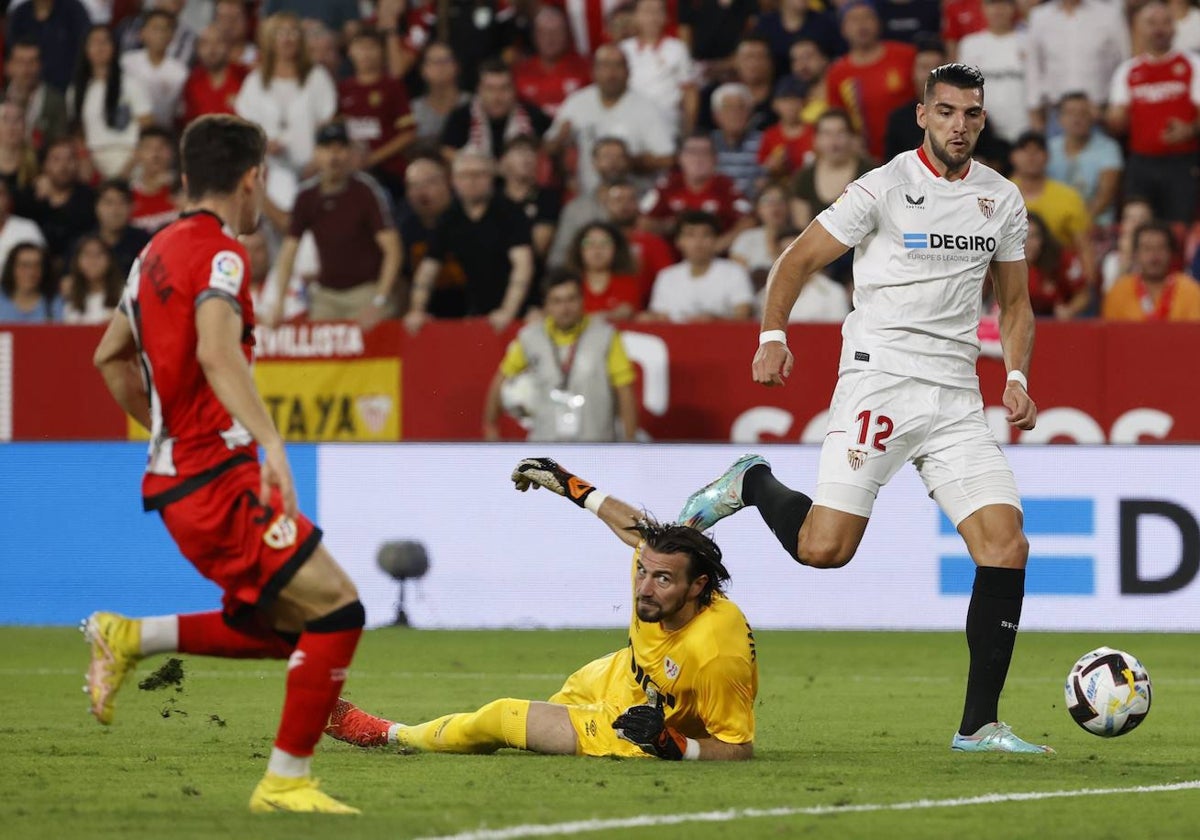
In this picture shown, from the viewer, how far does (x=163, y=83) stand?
1702 cm

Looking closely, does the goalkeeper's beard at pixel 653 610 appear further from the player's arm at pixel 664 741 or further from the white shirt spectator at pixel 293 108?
the white shirt spectator at pixel 293 108

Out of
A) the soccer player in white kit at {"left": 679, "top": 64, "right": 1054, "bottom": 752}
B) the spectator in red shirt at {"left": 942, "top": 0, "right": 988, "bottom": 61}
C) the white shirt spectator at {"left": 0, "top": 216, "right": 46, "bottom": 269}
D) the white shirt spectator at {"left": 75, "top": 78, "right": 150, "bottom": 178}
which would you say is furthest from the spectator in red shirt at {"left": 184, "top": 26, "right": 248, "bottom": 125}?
the soccer player in white kit at {"left": 679, "top": 64, "right": 1054, "bottom": 752}

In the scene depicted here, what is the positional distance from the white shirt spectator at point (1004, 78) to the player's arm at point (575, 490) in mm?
8479

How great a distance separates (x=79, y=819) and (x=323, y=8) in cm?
1292

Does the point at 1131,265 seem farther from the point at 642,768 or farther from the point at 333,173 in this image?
the point at 642,768

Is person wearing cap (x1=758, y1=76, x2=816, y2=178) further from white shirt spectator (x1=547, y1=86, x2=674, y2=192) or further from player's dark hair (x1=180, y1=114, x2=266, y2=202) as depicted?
player's dark hair (x1=180, y1=114, x2=266, y2=202)

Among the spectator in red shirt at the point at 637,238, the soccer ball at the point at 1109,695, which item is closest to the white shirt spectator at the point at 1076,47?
the spectator in red shirt at the point at 637,238

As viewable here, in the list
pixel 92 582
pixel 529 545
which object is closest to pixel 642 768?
pixel 529 545

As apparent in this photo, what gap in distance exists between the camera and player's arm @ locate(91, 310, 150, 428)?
584 cm

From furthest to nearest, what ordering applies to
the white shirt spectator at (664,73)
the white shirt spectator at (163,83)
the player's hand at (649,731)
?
the white shirt spectator at (163,83) < the white shirt spectator at (664,73) < the player's hand at (649,731)

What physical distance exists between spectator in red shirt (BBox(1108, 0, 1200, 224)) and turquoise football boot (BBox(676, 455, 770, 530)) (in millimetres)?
7646

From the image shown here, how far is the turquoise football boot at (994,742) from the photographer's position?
7.35 meters

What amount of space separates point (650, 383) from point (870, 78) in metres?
3.17

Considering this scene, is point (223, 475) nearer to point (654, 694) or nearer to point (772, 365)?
point (654, 694)
